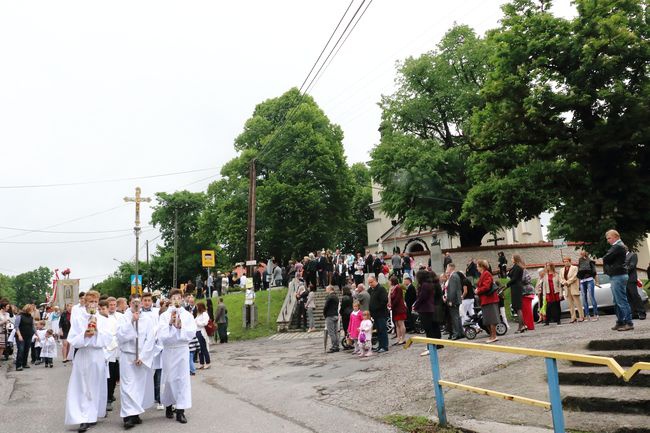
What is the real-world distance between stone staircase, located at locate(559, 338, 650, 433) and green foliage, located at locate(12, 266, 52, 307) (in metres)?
169

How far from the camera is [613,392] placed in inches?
273

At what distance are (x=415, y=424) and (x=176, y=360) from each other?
12.5ft

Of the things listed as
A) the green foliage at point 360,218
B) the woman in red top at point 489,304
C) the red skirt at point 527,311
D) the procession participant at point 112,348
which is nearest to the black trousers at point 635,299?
the red skirt at point 527,311

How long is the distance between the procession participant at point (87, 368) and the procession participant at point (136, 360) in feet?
0.97

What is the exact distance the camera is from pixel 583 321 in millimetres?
14156

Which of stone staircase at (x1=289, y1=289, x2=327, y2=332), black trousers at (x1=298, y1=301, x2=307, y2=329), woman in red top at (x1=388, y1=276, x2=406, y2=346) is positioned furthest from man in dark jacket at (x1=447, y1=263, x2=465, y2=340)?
stone staircase at (x1=289, y1=289, x2=327, y2=332)

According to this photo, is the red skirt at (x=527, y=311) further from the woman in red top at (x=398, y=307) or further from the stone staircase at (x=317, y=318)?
the stone staircase at (x=317, y=318)

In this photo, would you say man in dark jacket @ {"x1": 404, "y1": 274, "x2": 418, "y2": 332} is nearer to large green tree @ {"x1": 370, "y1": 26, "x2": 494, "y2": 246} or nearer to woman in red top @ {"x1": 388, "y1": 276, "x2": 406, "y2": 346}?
woman in red top @ {"x1": 388, "y1": 276, "x2": 406, "y2": 346}

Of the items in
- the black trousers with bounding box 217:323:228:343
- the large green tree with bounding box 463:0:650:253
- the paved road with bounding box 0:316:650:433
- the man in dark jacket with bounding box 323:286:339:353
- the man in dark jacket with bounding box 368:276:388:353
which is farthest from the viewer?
the black trousers with bounding box 217:323:228:343

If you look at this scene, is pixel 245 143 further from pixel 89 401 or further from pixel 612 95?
pixel 89 401

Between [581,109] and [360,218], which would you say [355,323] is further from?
[360,218]

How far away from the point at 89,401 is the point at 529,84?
67.6 feet

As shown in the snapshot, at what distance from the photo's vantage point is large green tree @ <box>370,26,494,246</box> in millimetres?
34625

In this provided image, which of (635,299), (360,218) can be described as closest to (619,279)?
(635,299)
